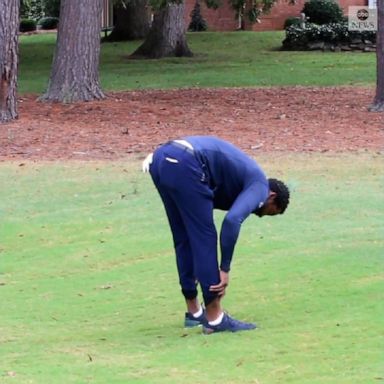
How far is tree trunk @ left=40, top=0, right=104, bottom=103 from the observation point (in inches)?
848

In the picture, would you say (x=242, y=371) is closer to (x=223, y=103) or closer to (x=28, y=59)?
(x=223, y=103)

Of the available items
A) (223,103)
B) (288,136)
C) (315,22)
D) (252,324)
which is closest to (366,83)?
(223,103)

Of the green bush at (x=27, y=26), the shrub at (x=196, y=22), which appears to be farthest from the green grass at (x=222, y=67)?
the green bush at (x=27, y=26)

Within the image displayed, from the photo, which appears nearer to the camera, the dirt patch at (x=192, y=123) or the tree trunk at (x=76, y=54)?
the dirt patch at (x=192, y=123)

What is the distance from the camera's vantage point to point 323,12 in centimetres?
4206

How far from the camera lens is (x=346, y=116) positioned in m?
19.7

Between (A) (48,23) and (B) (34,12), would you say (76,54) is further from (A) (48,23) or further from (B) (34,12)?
(B) (34,12)

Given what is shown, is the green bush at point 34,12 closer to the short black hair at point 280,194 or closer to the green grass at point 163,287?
the green grass at point 163,287

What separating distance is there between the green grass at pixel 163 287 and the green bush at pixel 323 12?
28.0 metres

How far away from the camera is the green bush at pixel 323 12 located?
41438 mm

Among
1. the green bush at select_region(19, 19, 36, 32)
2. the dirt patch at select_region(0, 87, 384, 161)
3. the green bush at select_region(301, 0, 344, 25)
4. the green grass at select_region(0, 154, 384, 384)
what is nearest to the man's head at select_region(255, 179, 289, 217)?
the green grass at select_region(0, 154, 384, 384)

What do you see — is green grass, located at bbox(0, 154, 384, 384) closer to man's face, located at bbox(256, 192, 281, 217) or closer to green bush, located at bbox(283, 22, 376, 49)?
man's face, located at bbox(256, 192, 281, 217)

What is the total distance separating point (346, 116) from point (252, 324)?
1288 centimetres

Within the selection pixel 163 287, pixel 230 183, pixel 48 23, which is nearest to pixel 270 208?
pixel 230 183
